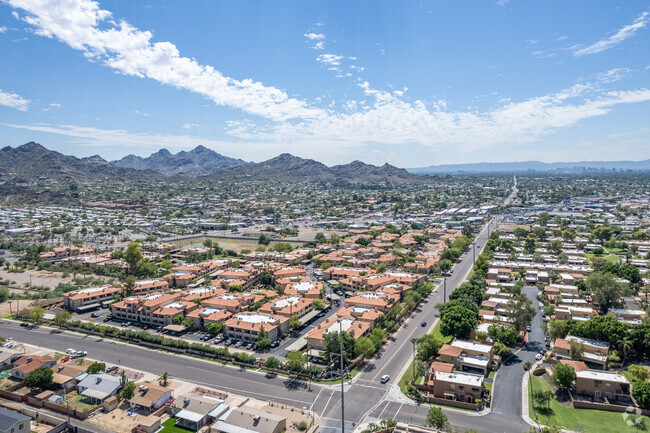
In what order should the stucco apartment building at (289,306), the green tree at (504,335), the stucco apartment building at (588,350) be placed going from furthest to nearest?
the stucco apartment building at (289,306) → the green tree at (504,335) → the stucco apartment building at (588,350)

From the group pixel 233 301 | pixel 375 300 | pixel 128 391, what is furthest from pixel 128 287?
pixel 375 300

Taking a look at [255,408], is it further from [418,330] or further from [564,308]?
[564,308]

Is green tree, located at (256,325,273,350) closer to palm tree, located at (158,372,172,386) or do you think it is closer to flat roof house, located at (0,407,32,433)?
palm tree, located at (158,372,172,386)

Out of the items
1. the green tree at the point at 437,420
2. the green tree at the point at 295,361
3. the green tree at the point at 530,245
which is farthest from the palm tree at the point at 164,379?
the green tree at the point at 530,245

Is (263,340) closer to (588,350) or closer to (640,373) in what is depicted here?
(588,350)

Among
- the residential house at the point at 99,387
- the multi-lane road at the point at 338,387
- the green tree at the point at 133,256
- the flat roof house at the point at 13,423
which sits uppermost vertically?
the green tree at the point at 133,256

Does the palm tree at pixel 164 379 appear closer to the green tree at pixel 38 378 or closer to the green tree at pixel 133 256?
the green tree at pixel 38 378
